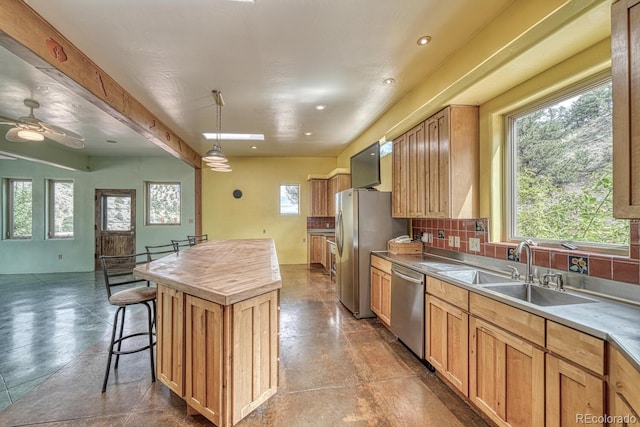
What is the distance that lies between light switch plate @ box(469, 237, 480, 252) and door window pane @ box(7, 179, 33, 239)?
894 centimetres

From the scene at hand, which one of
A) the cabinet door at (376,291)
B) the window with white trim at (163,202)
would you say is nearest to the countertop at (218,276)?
the cabinet door at (376,291)

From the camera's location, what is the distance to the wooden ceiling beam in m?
1.83

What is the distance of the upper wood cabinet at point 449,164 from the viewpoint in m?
2.41

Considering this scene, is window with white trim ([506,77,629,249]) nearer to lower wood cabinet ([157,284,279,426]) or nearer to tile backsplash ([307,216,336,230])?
lower wood cabinet ([157,284,279,426])

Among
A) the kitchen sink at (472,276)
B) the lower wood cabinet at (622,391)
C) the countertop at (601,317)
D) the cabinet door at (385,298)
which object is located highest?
the countertop at (601,317)

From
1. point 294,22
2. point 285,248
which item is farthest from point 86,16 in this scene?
point 285,248

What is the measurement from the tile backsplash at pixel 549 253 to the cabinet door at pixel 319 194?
3943mm

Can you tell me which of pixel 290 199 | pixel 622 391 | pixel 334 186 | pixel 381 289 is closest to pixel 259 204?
pixel 290 199

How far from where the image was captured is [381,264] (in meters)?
3.17

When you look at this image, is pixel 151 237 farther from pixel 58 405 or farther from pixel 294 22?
pixel 294 22

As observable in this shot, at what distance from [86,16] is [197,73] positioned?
3.11 feet

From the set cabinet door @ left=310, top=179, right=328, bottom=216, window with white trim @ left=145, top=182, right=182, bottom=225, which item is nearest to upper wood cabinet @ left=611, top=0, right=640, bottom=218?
cabinet door @ left=310, top=179, right=328, bottom=216

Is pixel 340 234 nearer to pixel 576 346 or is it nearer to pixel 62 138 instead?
pixel 576 346

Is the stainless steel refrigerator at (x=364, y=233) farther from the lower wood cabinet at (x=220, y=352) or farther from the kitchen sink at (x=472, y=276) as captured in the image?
the lower wood cabinet at (x=220, y=352)
